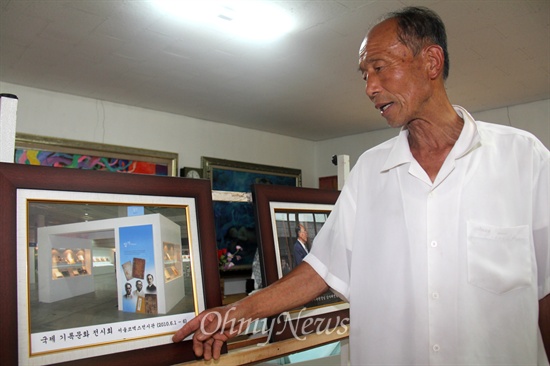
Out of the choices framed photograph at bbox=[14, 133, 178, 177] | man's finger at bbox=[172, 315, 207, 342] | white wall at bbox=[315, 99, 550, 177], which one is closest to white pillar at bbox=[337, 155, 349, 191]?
man's finger at bbox=[172, 315, 207, 342]

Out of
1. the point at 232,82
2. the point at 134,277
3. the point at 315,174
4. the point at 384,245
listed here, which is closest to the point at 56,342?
the point at 134,277

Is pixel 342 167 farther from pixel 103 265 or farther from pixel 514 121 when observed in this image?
pixel 514 121

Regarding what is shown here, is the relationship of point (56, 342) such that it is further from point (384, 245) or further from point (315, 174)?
point (315, 174)

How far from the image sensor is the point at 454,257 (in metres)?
0.97

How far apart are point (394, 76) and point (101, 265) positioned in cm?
82

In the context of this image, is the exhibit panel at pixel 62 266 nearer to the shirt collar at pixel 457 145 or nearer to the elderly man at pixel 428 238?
the elderly man at pixel 428 238

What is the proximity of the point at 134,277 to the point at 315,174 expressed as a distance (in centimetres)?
626

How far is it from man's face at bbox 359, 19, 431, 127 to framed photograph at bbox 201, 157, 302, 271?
4.49 meters

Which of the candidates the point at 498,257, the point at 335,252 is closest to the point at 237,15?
the point at 335,252

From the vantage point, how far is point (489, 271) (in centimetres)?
94

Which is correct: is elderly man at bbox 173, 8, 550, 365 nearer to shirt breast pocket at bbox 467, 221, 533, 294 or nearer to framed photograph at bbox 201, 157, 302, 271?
shirt breast pocket at bbox 467, 221, 533, 294

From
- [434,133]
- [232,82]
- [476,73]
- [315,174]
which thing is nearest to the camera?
[434,133]

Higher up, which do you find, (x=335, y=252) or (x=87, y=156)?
(x=87, y=156)

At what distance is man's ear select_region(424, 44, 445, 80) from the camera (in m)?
1.08
